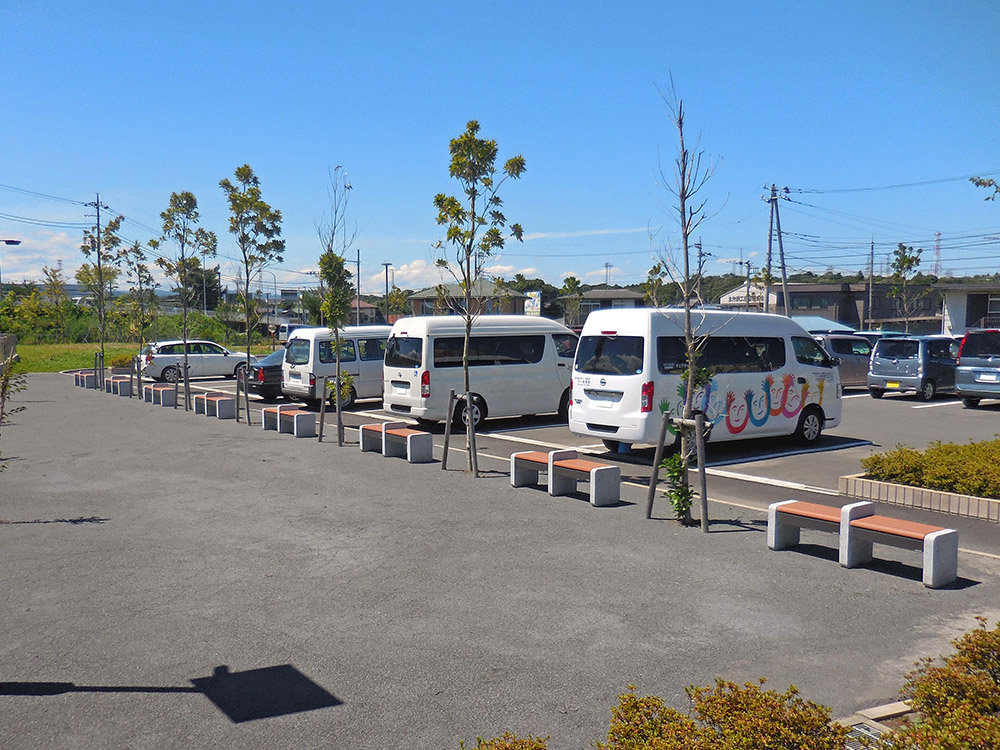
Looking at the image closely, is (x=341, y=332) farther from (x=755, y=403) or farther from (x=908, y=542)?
(x=908, y=542)

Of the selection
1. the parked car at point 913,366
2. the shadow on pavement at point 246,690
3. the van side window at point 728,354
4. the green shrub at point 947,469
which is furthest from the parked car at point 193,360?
the shadow on pavement at point 246,690

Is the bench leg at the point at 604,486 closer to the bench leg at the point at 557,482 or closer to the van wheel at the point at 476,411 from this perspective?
the bench leg at the point at 557,482

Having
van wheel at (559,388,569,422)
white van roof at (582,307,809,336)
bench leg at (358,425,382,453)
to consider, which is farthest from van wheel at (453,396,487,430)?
white van roof at (582,307,809,336)

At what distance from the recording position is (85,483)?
10.8m

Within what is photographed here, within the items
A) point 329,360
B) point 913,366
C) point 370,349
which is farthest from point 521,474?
point 913,366

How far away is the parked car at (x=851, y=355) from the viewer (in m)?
25.8

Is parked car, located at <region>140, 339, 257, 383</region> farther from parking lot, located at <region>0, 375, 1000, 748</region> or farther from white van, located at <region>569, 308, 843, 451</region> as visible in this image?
white van, located at <region>569, 308, 843, 451</region>

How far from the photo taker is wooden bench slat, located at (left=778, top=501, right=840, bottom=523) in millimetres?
7200

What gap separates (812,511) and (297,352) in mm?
15520

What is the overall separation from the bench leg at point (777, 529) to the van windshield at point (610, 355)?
4493 mm

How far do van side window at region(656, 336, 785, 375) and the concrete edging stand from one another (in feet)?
9.14

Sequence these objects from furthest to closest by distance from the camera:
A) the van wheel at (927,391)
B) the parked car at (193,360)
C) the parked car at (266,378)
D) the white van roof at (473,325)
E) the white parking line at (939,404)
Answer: the parked car at (193,360) < the parked car at (266,378) < the van wheel at (927,391) < the white parking line at (939,404) < the white van roof at (473,325)

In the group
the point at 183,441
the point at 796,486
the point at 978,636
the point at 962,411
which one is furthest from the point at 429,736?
the point at 962,411

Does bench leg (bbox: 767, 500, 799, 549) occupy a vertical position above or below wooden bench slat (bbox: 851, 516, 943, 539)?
below
